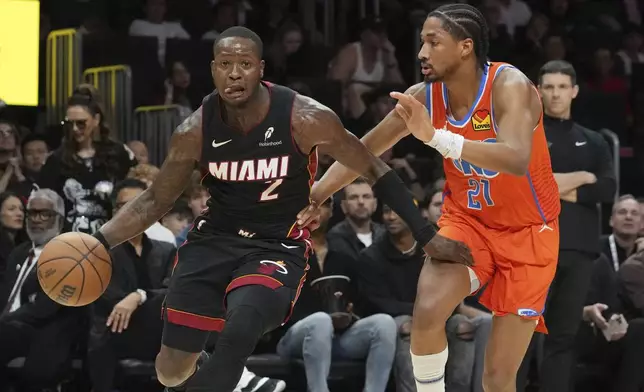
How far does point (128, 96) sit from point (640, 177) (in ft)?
16.8

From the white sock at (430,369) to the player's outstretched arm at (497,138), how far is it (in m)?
0.94

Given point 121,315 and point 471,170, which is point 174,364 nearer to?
point 471,170

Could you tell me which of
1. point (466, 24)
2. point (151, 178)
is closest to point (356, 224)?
point (151, 178)

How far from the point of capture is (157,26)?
35.2 feet

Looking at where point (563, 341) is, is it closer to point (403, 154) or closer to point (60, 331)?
point (60, 331)

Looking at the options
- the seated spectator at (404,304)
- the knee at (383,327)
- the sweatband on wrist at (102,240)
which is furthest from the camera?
the seated spectator at (404,304)

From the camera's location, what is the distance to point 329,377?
7.67m

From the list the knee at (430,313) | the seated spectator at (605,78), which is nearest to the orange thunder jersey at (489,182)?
the knee at (430,313)

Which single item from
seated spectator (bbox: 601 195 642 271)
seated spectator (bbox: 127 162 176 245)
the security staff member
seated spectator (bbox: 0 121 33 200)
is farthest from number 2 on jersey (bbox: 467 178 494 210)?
seated spectator (bbox: 0 121 33 200)

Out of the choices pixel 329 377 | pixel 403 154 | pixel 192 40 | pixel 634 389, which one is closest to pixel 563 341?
pixel 634 389

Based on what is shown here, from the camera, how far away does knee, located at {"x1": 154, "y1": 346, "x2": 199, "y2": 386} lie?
535 cm

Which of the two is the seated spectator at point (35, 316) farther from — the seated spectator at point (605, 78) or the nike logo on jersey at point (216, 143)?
the seated spectator at point (605, 78)

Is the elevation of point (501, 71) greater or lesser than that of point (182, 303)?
greater

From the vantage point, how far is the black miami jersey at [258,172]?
5.16 m
